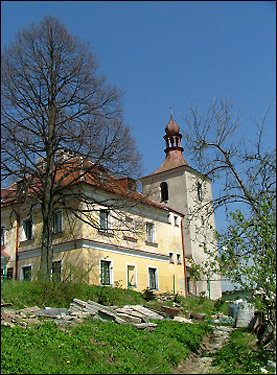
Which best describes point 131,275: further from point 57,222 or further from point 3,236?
point 3,236

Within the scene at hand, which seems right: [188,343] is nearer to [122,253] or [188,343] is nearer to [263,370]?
[263,370]

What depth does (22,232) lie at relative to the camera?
29656 mm

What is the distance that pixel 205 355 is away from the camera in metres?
12.2

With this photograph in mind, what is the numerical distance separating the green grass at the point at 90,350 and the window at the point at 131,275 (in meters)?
15.3

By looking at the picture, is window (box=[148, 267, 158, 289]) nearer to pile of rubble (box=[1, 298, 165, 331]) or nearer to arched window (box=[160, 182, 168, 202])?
pile of rubble (box=[1, 298, 165, 331])

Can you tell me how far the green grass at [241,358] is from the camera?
→ 394 inches

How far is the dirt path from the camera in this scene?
1058cm

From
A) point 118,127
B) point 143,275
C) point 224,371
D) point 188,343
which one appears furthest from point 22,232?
point 224,371

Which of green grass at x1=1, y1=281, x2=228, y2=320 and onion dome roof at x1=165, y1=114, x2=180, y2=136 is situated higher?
onion dome roof at x1=165, y1=114, x2=180, y2=136

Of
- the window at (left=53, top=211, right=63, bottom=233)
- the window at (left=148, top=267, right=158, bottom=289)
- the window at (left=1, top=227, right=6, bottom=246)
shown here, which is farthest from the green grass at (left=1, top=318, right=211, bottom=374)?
the window at (left=1, top=227, right=6, bottom=246)

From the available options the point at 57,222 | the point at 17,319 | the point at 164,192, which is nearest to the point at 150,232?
the point at 57,222

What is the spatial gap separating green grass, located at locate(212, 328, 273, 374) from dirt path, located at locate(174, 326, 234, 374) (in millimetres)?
279

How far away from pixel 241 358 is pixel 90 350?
3.77 m

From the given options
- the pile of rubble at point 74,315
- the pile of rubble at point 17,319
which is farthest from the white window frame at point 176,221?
the pile of rubble at point 17,319
